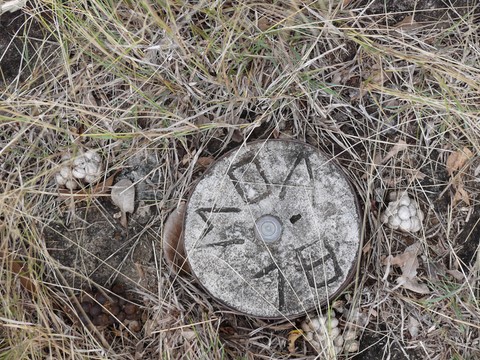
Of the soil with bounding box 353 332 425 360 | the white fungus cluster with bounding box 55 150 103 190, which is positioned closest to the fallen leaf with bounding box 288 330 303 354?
the soil with bounding box 353 332 425 360

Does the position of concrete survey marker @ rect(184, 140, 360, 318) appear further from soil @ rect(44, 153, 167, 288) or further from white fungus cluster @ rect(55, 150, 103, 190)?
white fungus cluster @ rect(55, 150, 103, 190)

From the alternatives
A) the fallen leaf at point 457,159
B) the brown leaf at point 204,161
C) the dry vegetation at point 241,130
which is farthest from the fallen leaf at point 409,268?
the brown leaf at point 204,161

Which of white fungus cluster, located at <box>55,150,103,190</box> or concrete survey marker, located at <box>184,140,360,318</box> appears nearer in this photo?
concrete survey marker, located at <box>184,140,360,318</box>

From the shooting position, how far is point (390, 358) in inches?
95.9

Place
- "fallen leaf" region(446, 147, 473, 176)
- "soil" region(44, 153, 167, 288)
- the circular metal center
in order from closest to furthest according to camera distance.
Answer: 1. the circular metal center
2. "fallen leaf" region(446, 147, 473, 176)
3. "soil" region(44, 153, 167, 288)

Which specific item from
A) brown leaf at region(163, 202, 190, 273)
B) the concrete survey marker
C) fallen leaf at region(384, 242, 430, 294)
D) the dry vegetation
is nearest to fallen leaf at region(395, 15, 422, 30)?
the dry vegetation

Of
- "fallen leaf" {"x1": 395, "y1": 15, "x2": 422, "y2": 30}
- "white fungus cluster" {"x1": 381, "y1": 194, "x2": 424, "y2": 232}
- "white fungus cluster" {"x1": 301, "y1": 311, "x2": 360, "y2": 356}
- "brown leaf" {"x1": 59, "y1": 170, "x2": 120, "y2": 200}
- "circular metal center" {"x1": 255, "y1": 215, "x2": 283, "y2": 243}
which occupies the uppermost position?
"fallen leaf" {"x1": 395, "y1": 15, "x2": 422, "y2": 30}

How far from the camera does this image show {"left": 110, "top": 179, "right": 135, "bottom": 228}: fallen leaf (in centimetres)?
251

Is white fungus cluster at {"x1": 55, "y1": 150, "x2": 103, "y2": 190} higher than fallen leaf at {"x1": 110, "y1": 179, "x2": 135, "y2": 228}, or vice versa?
white fungus cluster at {"x1": 55, "y1": 150, "x2": 103, "y2": 190}

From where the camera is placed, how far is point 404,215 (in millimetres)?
2369

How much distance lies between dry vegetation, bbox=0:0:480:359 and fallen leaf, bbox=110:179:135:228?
8 cm

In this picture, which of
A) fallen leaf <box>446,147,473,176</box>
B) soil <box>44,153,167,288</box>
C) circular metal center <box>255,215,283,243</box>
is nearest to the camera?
circular metal center <box>255,215,283,243</box>

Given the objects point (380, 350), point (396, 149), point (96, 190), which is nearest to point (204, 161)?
Answer: point (96, 190)

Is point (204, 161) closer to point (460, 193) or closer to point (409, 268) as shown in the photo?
point (409, 268)
